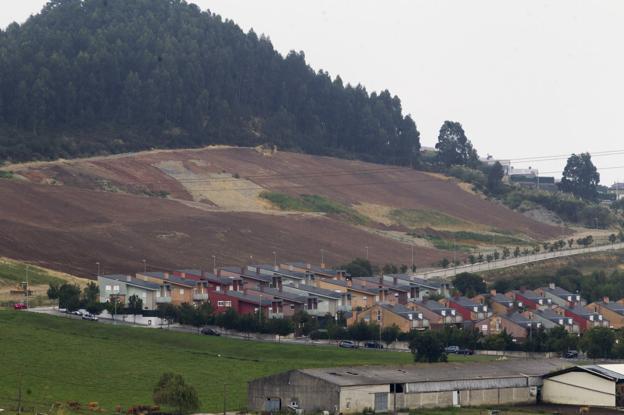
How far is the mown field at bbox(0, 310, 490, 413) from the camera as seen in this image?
235ft

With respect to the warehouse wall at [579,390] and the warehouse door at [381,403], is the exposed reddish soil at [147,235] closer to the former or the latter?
the warehouse wall at [579,390]

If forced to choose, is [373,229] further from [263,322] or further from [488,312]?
[263,322]

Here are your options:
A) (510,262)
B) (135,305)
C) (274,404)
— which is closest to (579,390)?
(274,404)

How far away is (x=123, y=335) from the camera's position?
96.9 meters

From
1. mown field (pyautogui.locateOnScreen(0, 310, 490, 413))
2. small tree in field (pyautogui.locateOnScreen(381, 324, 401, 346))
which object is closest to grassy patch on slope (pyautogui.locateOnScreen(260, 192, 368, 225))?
small tree in field (pyautogui.locateOnScreen(381, 324, 401, 346))

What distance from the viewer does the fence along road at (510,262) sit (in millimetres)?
156375

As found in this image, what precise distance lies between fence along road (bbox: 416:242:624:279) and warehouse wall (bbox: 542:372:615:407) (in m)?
77.2

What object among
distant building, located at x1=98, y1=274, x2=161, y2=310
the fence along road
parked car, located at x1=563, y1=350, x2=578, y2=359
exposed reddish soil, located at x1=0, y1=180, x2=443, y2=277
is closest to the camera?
parked car, located at x1=563, y1=350, x2=578, y2=359

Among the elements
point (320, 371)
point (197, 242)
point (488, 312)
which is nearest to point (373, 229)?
point (197, 242)

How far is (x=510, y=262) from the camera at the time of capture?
168 m

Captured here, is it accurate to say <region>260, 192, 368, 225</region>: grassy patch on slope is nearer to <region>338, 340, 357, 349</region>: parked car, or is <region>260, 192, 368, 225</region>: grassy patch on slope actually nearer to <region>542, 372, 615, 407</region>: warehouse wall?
<region>338, 340, 357, 349</region>: parked car

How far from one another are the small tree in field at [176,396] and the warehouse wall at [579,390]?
20.3 meters

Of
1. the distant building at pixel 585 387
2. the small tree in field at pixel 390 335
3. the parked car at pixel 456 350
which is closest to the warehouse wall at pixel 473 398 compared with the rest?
the distant building at pixel 585 387

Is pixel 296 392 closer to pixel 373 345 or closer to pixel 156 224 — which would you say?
pixel 373 345
